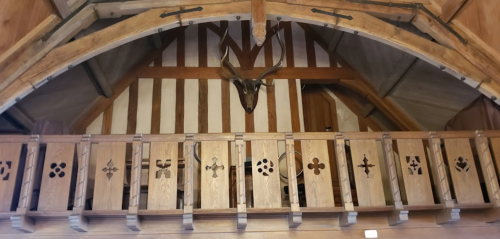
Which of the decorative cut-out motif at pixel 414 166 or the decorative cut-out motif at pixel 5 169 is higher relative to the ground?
the decorative cut-out motif at pixel 5 169

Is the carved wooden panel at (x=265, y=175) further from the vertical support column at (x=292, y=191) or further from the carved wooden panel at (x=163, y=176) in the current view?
the carved wooden panel at (x=163, y=176)

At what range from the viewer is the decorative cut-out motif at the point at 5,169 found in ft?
14.5

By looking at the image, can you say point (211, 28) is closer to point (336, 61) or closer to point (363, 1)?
point (336, 61)

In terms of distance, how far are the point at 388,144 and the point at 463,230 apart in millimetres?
1141

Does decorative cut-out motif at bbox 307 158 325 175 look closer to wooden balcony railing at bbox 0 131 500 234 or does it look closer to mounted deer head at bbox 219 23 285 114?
wooden balcony railing at bbox 0 131 500 234

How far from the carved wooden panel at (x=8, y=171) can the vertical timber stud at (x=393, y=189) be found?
364cm

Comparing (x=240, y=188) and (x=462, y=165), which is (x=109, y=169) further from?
(x=462, y=165)

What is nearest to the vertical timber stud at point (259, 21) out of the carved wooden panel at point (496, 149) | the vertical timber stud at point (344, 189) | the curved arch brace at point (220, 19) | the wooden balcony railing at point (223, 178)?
the curved arch brace at point (220, 19)

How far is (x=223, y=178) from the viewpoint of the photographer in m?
4.56

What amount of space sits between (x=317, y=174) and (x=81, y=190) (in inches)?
89.8

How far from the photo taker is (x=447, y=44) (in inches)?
198

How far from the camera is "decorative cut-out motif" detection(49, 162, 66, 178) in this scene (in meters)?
4.48

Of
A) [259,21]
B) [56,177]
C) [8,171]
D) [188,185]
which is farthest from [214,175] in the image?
[8,171]

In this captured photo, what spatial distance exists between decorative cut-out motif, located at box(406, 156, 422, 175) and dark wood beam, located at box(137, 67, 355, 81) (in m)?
2.71
